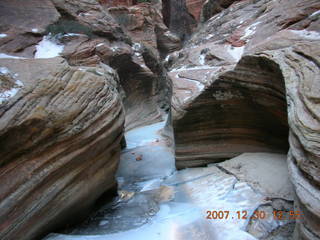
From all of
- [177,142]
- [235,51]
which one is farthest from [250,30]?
[177,142]

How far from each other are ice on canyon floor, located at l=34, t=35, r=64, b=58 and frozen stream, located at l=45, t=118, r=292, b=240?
269 cm

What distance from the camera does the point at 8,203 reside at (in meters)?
1.83

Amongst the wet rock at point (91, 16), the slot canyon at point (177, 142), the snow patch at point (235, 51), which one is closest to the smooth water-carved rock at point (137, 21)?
the wet rock at point (91, 16)

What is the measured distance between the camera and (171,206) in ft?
8.89

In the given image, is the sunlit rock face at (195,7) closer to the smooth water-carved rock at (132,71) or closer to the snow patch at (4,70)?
the smooth water-carved rock at (132,71)

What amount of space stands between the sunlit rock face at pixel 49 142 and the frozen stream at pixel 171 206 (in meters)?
0.30

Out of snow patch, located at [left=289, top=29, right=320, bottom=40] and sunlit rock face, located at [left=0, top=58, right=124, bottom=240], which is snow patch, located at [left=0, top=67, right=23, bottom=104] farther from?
snow patch, located at [left=289, top=29, right=320, bottom=40]

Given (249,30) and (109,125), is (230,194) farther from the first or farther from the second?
(249,30)

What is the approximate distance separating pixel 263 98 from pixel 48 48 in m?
Result: 3.99

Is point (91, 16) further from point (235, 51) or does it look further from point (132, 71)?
point (235, 51)

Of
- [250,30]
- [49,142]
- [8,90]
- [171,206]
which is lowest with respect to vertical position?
[171,206]

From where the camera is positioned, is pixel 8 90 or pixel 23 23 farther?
pixel 23 23

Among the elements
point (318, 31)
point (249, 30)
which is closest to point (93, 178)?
point (318, 31)

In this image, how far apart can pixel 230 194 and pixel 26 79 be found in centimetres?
243
